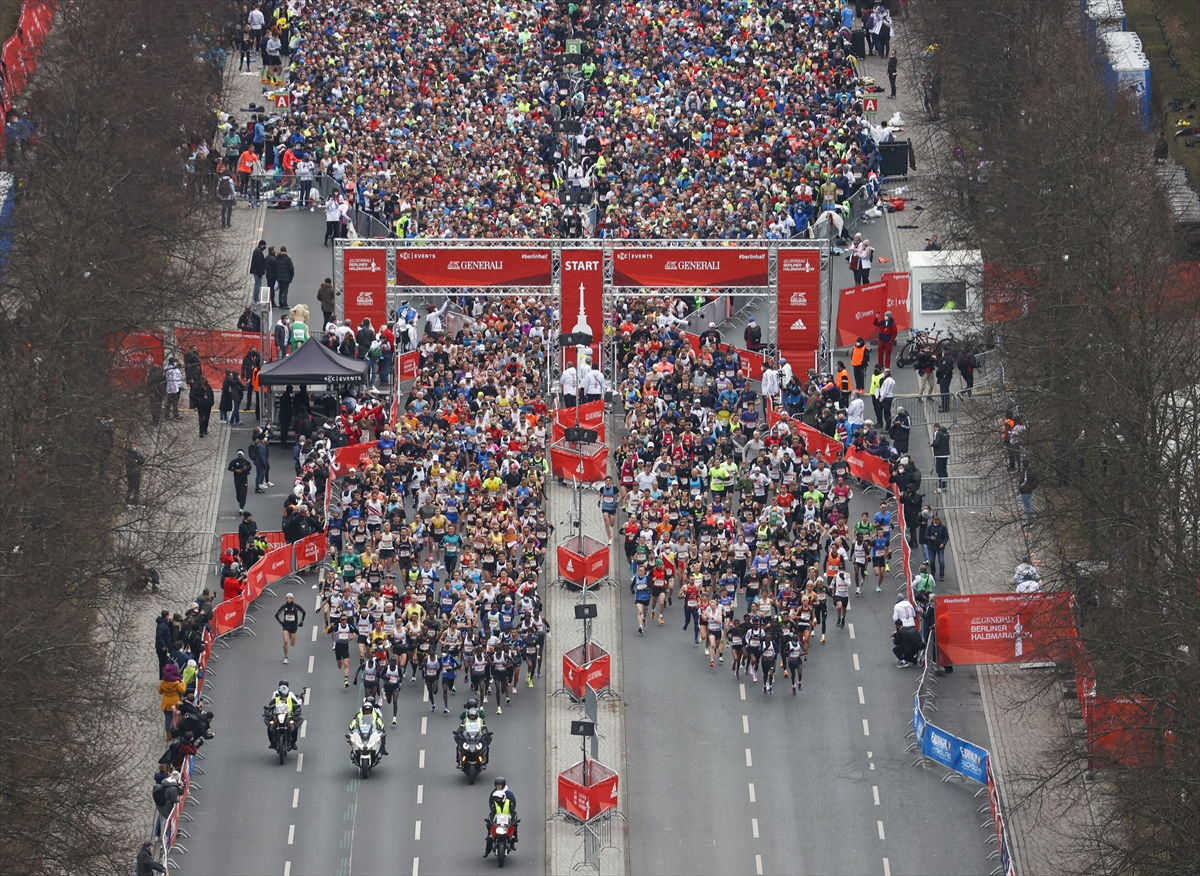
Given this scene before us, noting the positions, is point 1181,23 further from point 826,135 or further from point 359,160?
point 359,160

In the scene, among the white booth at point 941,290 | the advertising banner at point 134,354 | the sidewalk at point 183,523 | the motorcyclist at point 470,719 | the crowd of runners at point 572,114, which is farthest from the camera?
the crowd of runners at point 572,114

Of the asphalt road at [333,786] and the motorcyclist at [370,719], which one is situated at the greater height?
the motorcyclist at [370,719]

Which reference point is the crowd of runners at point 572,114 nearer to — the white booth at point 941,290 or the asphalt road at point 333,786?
the white booth at point 941,290

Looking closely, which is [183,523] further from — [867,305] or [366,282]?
[867,305]

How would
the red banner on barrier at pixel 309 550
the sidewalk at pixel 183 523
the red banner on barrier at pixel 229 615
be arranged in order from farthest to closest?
the red banner on barrier at pixel 309 550, the red banner on barrier at pixel 229 615, the sidewalk at pixel 183 523

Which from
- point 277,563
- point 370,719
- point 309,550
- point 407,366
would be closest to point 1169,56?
point 407,366

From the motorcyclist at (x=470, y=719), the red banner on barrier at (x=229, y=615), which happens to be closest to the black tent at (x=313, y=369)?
the red banner on barrier at (x=229, y=615)

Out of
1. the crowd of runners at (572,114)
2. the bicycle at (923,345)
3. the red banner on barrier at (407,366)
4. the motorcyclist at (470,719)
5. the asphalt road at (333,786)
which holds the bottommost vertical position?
the asphalt road at (333,786)
